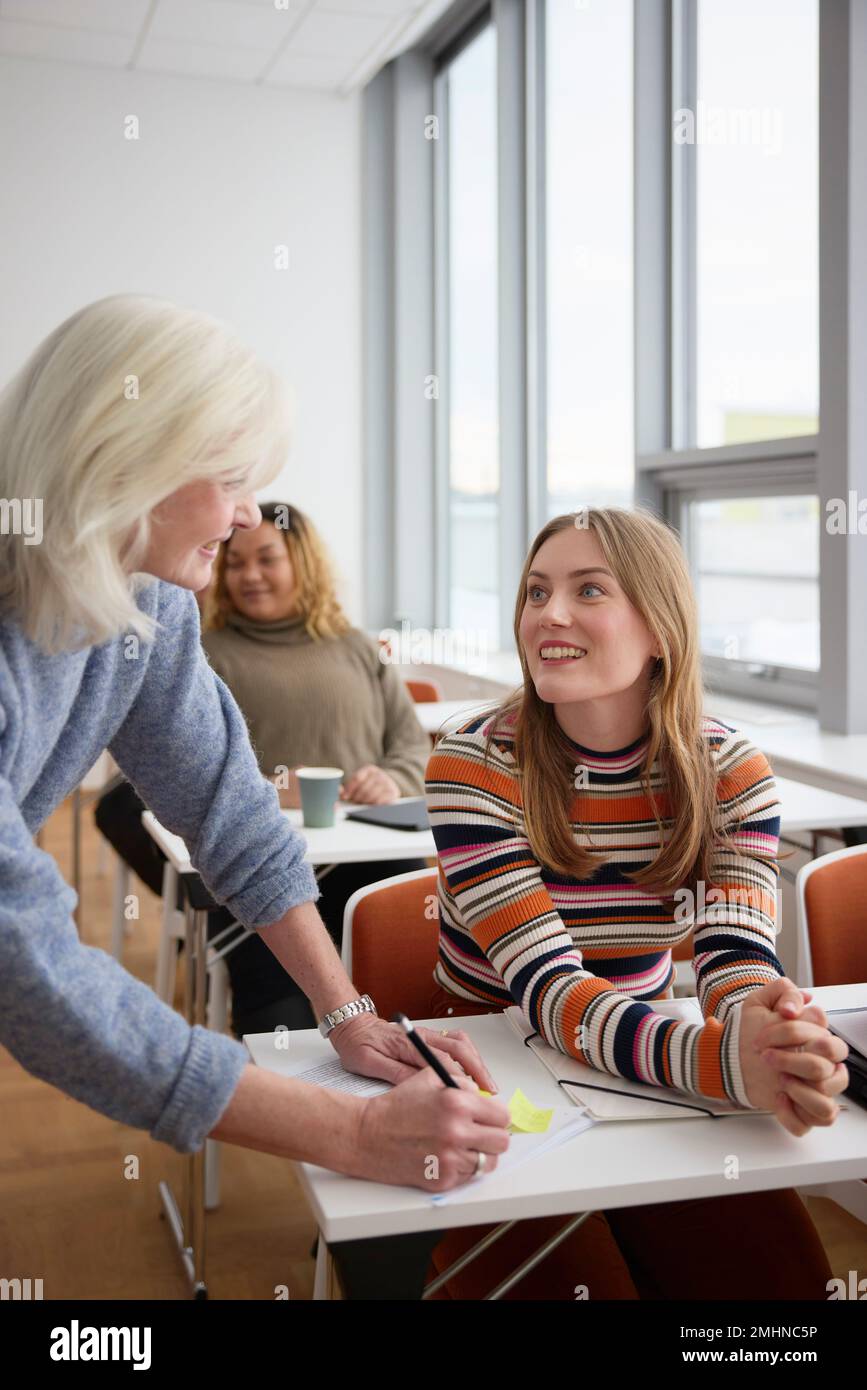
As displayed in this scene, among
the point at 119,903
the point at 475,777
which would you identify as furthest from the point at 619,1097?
the point at 119,903

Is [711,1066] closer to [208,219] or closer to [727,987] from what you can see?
[727,987]

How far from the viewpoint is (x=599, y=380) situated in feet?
16.1

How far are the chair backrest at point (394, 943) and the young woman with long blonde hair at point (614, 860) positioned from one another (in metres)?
0.10

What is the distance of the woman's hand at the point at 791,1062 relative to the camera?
3.70 ft

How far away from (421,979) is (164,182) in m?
5.43

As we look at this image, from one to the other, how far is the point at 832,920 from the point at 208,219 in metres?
5.39

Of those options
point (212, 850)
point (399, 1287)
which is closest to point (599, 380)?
point (212, 850)

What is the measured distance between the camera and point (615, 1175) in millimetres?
1068

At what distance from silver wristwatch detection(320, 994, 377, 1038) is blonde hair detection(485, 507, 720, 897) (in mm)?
290

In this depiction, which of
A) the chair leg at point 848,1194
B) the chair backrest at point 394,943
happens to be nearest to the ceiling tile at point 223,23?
the chair backrest at point 394,943

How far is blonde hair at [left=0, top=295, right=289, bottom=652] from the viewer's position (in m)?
1.01

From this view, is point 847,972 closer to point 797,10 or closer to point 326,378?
point 797,10

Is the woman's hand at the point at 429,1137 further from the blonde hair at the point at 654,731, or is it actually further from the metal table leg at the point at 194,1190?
the metal table leg at the point at 194,1190

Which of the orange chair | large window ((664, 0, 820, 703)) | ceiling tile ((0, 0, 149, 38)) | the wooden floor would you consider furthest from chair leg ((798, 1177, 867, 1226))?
ceiling tile ((0, 0, 149, 38))
